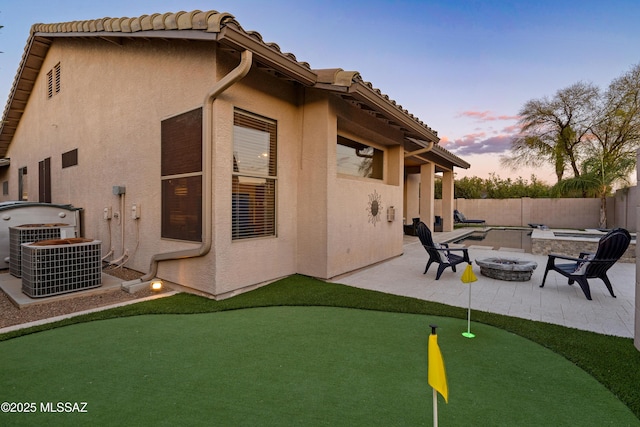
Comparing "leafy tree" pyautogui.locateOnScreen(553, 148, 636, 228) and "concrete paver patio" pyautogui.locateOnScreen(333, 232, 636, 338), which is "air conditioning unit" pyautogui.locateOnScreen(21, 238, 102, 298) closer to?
"concrete paver patio" pyautogui.locateOnScreen(333, 232, 636, 338)

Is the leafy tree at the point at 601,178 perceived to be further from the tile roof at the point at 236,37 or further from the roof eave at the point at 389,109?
the tile roof at the point at 236,37

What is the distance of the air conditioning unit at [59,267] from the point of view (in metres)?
4.79

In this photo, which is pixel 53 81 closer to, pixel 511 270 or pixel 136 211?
pixel 136 211

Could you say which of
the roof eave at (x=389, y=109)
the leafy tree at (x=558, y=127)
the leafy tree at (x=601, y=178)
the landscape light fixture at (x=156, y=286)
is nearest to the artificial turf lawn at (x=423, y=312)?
the landscape light fixture at (x=156, y=286)

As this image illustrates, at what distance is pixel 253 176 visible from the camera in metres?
5.49

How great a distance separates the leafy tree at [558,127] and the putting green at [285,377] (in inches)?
1075

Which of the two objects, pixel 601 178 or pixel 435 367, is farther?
pixel 601 178

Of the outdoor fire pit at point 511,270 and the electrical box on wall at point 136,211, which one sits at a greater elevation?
the electrical box on wall at point 136,211

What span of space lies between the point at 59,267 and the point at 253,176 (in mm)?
3514

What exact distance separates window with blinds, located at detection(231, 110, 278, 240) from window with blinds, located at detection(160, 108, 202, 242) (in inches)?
23.3

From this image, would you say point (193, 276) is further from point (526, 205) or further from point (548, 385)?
point (526, 205)

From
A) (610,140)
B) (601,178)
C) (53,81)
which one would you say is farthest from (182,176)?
(610,140)

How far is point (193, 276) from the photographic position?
5234 mm

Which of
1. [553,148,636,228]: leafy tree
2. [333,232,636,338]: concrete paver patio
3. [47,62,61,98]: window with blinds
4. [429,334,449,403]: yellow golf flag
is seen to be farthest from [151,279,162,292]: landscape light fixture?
[553,148,636,228]: leafy tree
